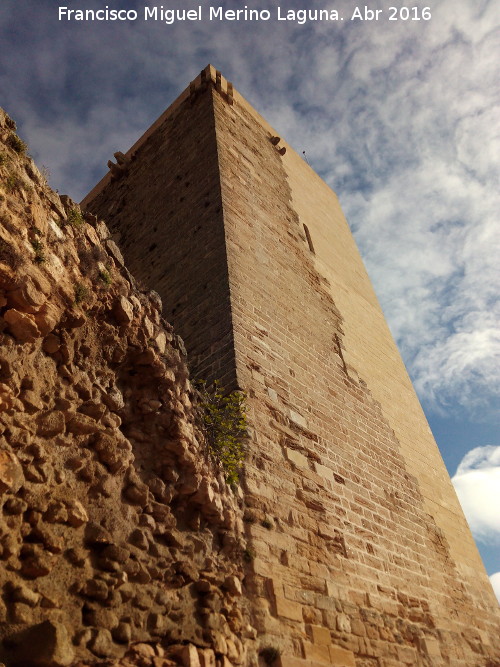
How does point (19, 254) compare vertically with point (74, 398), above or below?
above

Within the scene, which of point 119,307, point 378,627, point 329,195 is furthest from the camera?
point 329,195

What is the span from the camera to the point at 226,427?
436 centimetres

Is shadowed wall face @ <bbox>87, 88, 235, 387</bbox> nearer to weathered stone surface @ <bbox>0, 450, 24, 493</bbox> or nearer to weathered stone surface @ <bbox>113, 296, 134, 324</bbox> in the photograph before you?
weathered stone surface @ <bbox>113, 296, 134, 324</bbox>

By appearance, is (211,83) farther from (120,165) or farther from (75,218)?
(75,218)

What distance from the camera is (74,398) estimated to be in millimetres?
3178

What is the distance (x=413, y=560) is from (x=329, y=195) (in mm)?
8270

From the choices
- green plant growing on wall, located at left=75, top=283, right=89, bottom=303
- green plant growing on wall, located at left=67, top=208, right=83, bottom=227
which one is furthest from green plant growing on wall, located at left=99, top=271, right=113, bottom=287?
A: green plant growing on wall, located at left=67, top=208, right=83, bottom=227

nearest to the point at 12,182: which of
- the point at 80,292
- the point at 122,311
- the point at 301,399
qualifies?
the point at 80,292

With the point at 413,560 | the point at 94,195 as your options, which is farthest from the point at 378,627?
the point at 94,195

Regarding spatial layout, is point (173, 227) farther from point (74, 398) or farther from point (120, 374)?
point (74, 398)

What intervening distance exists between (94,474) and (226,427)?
143 cm

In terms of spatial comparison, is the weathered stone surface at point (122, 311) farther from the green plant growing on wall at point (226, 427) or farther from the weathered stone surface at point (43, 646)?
the weathered stone surface at point (43, 646)

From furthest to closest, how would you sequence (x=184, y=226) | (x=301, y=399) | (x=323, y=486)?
(x=184, y=226), (x=301, y=399), (x=323, y=486)

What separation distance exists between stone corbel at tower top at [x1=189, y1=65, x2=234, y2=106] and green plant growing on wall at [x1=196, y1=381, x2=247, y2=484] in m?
6.01
